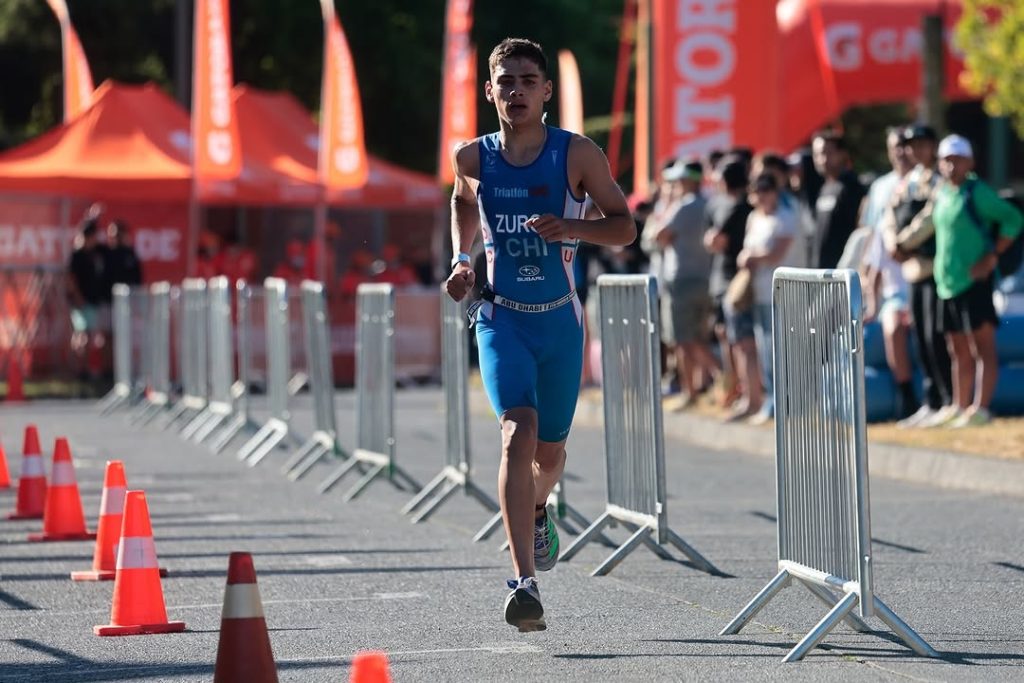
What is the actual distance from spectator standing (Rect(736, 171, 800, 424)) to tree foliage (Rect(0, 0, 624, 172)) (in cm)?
2401

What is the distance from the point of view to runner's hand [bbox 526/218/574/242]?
738 centimetres

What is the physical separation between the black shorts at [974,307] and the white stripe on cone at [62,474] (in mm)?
6104

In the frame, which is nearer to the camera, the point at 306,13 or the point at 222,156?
the point at 222,156

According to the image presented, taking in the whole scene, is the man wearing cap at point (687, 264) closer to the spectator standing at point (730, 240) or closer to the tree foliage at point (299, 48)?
the spectator standing at point (730, 240)

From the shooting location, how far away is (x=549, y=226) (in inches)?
291

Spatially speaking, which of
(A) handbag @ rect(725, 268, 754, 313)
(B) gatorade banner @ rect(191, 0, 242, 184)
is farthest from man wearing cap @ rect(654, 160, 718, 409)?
(B) gatorade banner @ rect(191, 0, 242, 184)

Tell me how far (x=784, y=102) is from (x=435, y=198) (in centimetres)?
529

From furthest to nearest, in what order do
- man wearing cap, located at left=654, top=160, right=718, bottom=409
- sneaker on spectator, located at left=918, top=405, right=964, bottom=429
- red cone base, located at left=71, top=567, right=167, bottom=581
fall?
man wearing cap, located at left=654, top=160, right=718, bottom=409 < sneaker on spectator, located at left=918, top=405, right=964, bottom=429 < red cone base, located at left=71, top=567, right=167, bottom=581

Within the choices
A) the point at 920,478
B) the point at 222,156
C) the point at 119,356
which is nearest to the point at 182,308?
the point at 119,356

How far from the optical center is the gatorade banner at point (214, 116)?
26484 mm

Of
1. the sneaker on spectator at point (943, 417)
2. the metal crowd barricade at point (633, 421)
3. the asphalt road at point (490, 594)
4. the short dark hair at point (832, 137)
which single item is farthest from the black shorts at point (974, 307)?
the metal crowd barricade at point (633, 421)

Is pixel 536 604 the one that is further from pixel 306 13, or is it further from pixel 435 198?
pixel 306 13

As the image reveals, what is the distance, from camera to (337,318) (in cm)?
2758

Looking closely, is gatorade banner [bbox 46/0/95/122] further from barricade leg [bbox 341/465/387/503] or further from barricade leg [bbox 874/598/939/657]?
barricade leg [bbox 874/598/939/657]
